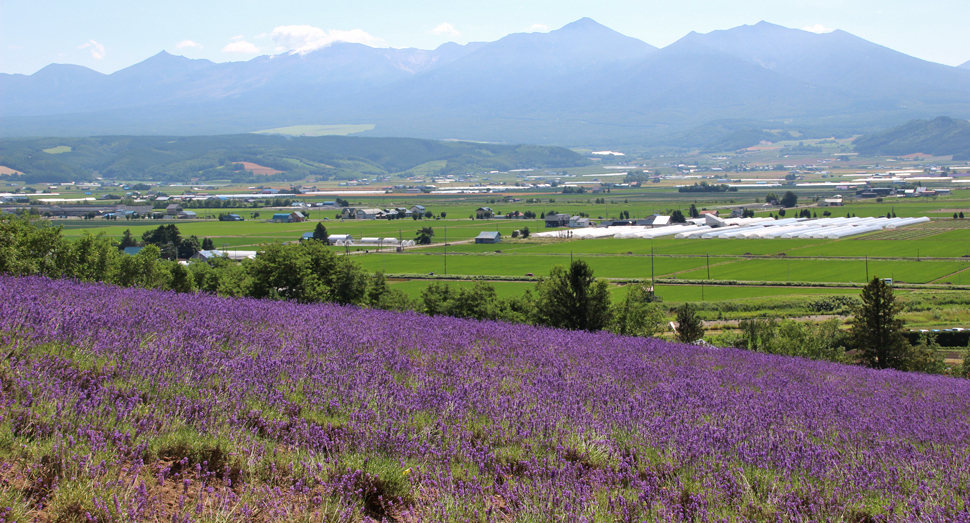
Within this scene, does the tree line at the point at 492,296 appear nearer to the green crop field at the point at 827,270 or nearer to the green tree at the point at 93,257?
the green tree at the point at 93,257

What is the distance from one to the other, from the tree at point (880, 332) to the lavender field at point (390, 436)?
28999 mm

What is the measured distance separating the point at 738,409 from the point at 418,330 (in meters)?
3.79

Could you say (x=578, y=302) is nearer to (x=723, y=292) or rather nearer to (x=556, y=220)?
(x=723, y=292)

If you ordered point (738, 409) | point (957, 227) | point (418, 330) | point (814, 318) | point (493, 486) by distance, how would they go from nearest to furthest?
point (493, 486) → point (738, 409) → point (418, 330) → point (814, 318) → point (957, 227)

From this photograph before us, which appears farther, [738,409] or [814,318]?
[814,318]

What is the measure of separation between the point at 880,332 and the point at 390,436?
34.7 m

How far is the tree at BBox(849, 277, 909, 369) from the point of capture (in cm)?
3303

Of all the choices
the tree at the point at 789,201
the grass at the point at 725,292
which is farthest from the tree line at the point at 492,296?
the tree at the point at 789,201

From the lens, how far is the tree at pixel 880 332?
33.0 m

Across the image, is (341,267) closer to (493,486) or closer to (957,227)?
(493,486)

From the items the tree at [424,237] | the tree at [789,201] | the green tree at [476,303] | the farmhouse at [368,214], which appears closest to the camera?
the green tree at [476,303]

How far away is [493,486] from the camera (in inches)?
174

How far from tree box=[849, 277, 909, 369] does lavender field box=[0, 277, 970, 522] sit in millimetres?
28999

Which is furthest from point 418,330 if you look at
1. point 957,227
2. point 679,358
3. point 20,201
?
point 20,201
